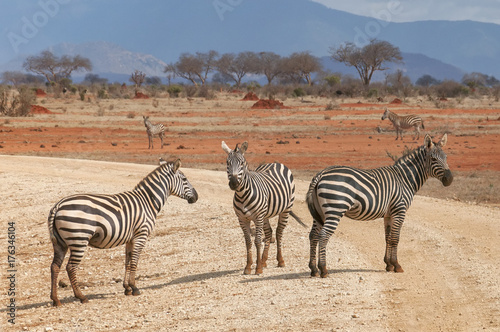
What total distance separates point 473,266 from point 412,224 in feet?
10.1

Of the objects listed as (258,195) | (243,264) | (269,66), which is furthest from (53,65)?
(258,195)

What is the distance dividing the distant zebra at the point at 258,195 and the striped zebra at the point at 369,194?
2.10ft

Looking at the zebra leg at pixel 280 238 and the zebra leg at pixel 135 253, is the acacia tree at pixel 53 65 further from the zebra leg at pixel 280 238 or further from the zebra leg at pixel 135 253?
the zebra leg at pixel 135 253

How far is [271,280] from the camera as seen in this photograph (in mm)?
8945

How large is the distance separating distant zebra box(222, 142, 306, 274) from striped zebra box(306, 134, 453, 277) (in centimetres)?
64

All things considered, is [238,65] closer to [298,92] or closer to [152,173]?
[298,92]

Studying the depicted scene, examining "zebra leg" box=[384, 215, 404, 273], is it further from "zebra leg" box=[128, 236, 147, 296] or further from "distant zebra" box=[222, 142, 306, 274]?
"zebra leg" box=[128, 236, 147, 296]

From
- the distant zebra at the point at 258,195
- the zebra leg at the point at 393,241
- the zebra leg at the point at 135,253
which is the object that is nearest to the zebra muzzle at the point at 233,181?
the distant zebra at the point at 258,195

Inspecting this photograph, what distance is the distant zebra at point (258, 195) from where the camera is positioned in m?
8.57

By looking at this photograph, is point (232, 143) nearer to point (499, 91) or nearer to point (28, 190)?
point (28, 190)

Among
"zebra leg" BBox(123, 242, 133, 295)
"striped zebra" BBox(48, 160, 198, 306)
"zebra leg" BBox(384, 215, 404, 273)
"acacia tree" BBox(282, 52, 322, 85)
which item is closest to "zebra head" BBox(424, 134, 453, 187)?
"zebra leg" BBox(384, 215, 404, 273)

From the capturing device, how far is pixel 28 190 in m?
16.8

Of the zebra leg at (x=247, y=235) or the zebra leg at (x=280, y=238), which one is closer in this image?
the zebra leg at (x=247, y=235)

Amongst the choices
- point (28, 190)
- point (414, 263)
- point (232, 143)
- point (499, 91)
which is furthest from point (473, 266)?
point (499, 91)
